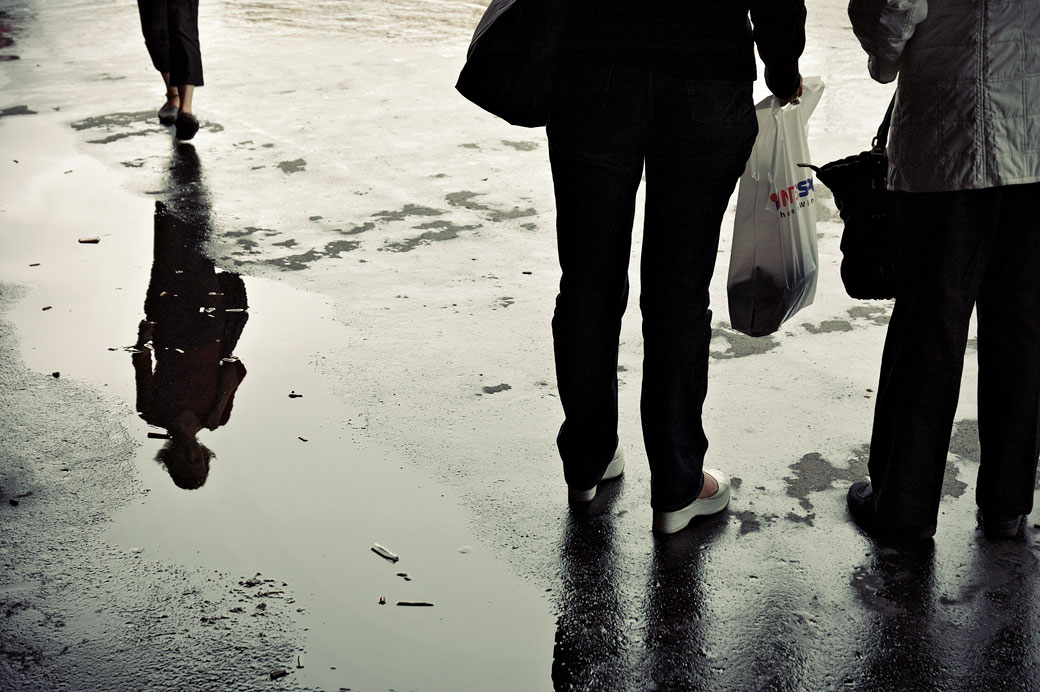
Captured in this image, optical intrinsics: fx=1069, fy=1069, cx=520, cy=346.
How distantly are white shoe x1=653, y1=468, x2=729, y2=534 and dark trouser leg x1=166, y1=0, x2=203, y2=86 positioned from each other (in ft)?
18.1

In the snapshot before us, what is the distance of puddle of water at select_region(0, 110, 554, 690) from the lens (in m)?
2.77

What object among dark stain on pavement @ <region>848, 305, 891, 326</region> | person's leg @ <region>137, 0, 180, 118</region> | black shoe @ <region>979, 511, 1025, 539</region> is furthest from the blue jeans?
person's leg @ <region>137, 0, 180, 118</region>

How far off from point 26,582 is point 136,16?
37.7 feet

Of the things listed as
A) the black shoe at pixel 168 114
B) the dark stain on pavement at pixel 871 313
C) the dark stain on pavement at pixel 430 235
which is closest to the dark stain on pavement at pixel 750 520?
the dark stain on pavement at pixel 871 313

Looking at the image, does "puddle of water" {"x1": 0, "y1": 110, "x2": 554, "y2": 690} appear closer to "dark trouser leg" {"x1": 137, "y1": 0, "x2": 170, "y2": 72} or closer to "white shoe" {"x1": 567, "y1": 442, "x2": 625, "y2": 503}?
"white shoe" {"x1": 567, "y1": 442, "x2": 625, "y2": 503}

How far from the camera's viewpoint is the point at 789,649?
2764 millimetres

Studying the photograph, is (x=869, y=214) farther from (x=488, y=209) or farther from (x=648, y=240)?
(x=488, y=209)

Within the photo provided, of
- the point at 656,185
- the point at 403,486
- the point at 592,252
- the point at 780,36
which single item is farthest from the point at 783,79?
the point at 403,486

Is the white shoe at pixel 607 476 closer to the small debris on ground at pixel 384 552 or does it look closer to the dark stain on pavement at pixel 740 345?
the small debris on ground at pixel 384 552

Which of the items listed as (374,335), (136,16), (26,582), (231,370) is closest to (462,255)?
(374,335)

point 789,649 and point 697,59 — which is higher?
point 697,59

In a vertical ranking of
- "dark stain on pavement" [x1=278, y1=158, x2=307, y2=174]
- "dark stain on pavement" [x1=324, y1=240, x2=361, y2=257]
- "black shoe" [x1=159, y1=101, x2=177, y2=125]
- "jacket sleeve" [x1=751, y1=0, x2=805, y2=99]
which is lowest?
"dark stain on pavement" [x1=324, y1=240, x2=361, y2=257]

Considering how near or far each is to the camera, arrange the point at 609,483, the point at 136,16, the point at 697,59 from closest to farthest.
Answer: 1. the point at 697,59
2. the point at 609,483
3. the point at 136,16

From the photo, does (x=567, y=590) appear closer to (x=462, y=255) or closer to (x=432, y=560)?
(x=432, y=560)
